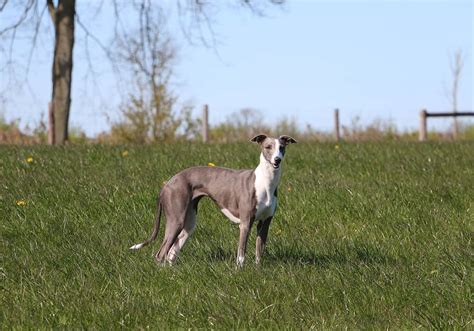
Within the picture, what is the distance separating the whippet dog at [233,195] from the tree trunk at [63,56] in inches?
651

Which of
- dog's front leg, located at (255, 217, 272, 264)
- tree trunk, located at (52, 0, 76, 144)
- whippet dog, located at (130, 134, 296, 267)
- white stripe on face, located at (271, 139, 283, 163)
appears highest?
tree trunk, located at (52, 0, 76, 144)

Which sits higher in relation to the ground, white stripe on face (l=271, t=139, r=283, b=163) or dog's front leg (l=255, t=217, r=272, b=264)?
white stripe on face (l=271, t=139, r=283, b=163)

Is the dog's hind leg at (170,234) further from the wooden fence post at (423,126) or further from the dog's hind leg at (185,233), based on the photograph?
the wooden fence post at (423,126)

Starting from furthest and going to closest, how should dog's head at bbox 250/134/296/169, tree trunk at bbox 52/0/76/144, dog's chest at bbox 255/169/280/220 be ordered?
1. tree trunk at bbox 52/0/76/144
2. dog's chest at bbox 255/169/280/220
3. dog's head at bbox 250/134/296/169

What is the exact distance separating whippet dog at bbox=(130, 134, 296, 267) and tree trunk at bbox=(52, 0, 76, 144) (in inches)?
651

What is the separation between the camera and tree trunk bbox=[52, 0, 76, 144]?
2433 centimetres

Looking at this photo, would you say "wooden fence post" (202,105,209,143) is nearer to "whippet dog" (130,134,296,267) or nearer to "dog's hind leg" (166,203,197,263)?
"dog's hind leg" (166,203,197,263)

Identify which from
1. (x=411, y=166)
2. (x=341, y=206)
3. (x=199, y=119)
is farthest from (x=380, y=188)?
(x=199, y=119)

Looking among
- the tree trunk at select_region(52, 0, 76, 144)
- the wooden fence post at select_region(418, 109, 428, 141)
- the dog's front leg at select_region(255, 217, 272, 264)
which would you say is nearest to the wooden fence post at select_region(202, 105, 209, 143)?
the tree trunk at select_region(52, 0, 76, 144)

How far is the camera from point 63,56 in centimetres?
2434

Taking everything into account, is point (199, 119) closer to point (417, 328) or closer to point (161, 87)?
point (161, 87)

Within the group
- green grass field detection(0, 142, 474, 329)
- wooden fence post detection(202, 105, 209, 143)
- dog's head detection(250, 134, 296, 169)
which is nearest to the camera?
green grass field detection(0, 142, 474, 329)

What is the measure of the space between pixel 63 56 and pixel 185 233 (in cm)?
1664

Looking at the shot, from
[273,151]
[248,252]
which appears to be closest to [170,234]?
[248,252]
